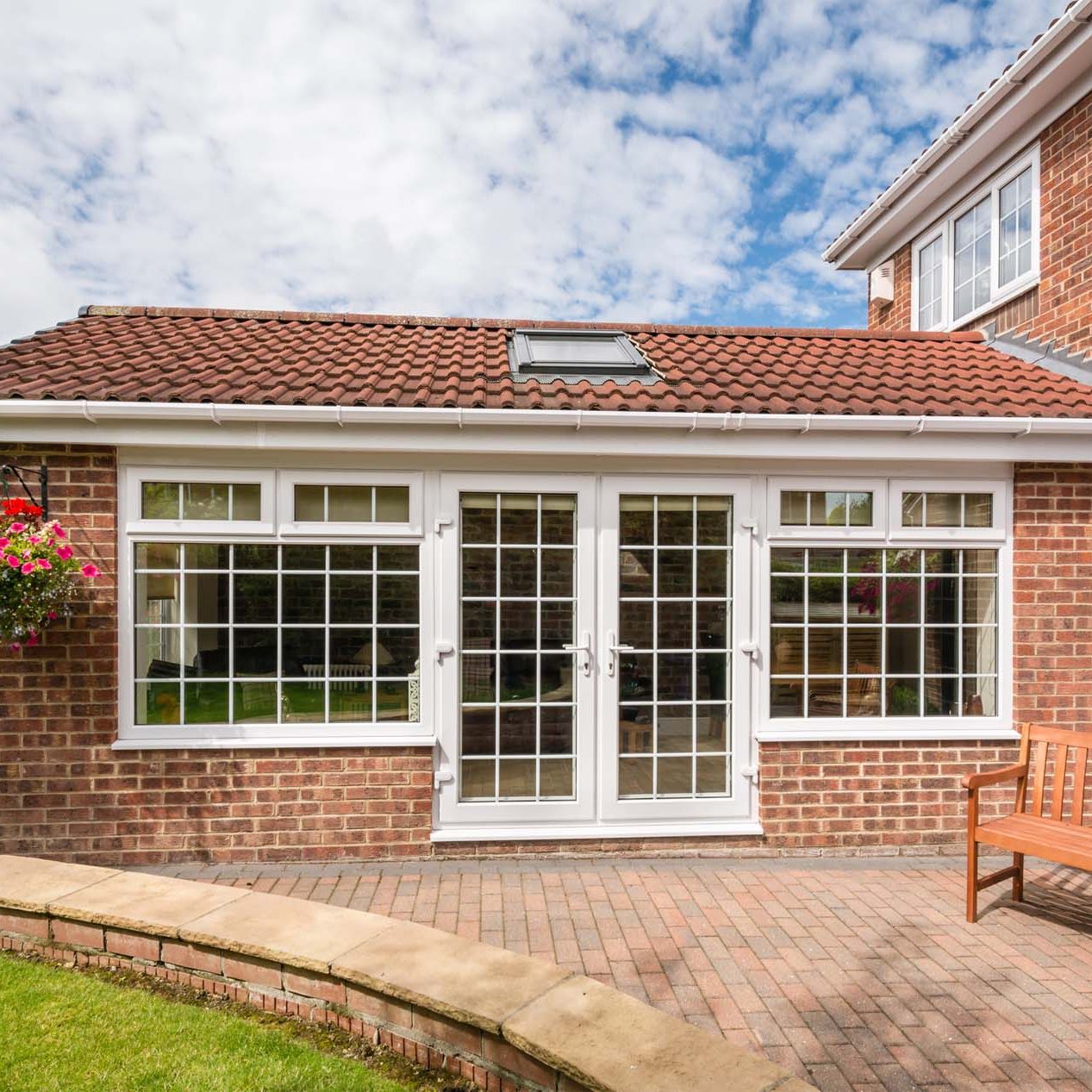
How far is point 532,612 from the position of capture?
529 cm

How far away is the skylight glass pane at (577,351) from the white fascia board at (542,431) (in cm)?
127

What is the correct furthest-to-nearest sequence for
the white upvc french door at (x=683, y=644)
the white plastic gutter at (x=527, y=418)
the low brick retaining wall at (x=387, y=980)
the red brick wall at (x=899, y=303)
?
the red brick wall at (x=899, y=303), the white upvc french door at (x=683, y=644), the white plastic gutter at (x=527, y=418), the low brick retaining wall at (x=387, y=980)

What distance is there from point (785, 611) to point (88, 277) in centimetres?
2655

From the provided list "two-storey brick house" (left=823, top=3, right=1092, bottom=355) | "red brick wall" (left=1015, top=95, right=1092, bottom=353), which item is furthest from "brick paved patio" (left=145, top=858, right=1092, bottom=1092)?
"two-storey brick house" (left=823, top=3, right=1092, bottom=355)

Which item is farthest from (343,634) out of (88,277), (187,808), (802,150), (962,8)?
(88,277)

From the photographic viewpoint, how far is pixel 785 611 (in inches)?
214

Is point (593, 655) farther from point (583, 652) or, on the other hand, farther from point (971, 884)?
point (971, 884)

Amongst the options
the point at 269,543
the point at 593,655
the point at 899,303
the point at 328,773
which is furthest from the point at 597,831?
the point at 899,303

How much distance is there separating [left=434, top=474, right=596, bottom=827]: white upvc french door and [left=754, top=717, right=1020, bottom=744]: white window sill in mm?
1355

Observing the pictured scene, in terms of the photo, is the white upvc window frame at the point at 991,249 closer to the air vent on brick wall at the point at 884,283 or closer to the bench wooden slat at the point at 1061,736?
the air vent on brick wall at the point at 884,283

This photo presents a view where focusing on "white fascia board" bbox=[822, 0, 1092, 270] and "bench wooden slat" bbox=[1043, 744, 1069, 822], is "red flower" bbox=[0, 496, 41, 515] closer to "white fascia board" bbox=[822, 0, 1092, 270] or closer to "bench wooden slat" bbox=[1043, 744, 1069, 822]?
"bench wooden slat" bbox=[1043, 744, 1069, 822]

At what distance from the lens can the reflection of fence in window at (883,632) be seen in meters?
5.43

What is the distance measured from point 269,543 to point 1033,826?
4.97 metres

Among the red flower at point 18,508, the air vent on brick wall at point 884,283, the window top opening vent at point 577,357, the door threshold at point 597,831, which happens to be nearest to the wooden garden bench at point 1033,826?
the door threshold at point 597,831
